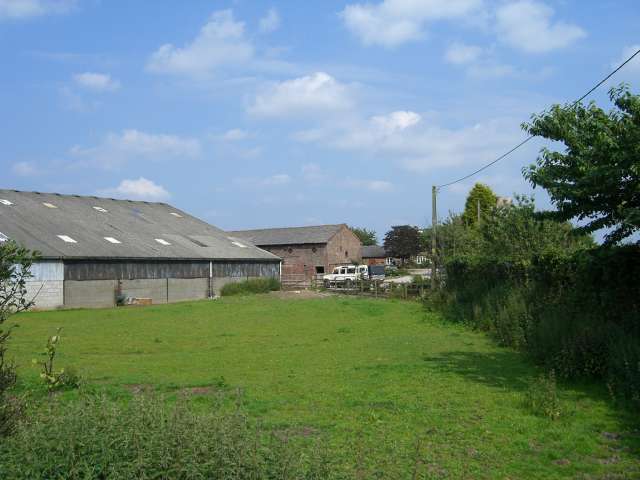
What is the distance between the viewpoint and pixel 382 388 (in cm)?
997

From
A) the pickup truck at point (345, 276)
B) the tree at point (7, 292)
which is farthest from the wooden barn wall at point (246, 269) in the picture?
the tree at point (7, 292)

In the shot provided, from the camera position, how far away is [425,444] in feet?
22.6

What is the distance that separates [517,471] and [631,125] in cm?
583

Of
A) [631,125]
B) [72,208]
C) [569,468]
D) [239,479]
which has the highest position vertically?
[72,208]

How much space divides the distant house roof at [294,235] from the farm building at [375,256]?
1869 centimetres

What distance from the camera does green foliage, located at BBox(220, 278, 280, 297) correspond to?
139ft

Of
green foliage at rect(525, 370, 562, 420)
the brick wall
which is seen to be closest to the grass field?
green foliage at rect(525, 370, 562, 420)

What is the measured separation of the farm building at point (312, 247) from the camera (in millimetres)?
65938

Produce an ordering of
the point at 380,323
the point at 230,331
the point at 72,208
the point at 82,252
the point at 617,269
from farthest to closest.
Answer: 1. the point at 72,208
2. the point at 82,252
3. the point at 380,323
4. the point at 230,331
5. the point at 617,269

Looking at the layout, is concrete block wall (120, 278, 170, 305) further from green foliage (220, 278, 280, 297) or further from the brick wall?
the brick wall

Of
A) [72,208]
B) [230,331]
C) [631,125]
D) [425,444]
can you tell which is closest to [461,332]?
[230,331]

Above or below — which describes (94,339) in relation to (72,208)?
below

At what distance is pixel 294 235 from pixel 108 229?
29.8 meters

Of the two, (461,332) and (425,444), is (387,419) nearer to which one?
(425,444)
